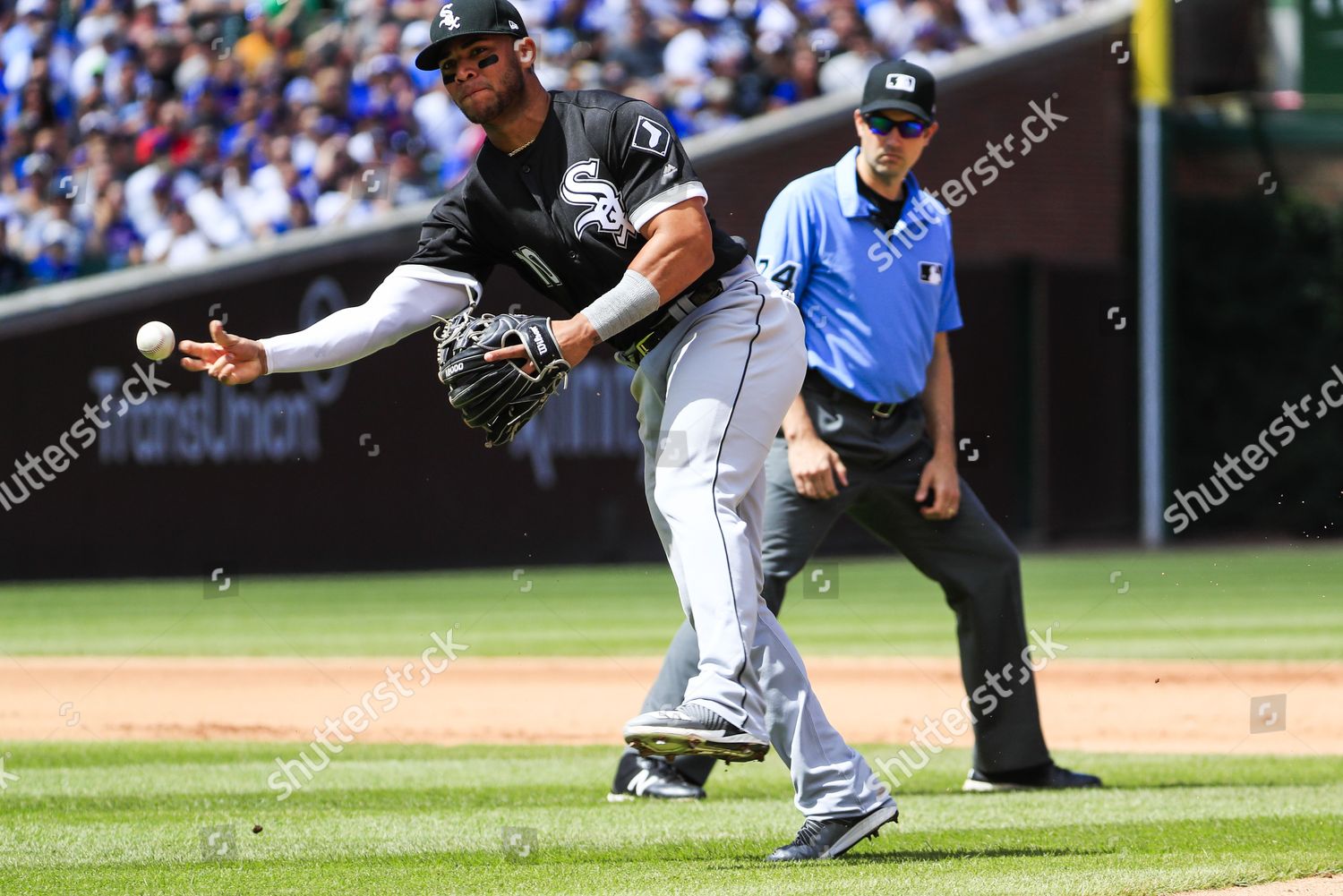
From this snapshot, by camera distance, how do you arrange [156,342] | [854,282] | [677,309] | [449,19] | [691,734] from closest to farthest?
[691,734] → [156,342] → [449,19] → [677,309] → [854,282]

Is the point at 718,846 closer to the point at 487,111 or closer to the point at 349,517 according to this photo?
the point at 487,111

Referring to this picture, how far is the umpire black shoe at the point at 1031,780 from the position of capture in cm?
620

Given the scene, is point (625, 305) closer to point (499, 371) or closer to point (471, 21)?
point (499, 371)

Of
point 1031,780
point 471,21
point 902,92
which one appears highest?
point 471,21

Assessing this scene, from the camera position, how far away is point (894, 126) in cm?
604

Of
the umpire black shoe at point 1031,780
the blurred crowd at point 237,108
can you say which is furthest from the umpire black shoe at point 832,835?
the blurred crowd at point 237,108

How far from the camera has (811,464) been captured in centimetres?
581

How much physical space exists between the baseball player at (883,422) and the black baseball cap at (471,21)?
1690 mm

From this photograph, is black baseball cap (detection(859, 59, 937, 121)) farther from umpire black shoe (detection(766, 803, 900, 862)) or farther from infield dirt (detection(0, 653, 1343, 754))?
infield dirt (detection(0, 653, 1343, 754))

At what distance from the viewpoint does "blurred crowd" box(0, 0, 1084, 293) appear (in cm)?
1535

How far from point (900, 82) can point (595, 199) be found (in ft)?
6.13

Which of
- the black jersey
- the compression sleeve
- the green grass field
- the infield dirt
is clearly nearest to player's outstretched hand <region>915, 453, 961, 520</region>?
the green grass field

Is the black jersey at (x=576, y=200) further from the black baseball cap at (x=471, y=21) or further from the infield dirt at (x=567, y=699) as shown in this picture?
the infield dirt at (x=567, y=699)

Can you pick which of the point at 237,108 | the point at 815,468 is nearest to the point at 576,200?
the point at 815,468
